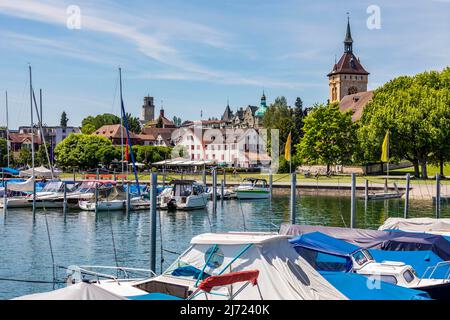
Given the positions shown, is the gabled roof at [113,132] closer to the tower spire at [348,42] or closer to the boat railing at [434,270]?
the tower spire at [348,42]

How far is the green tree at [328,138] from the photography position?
102125 millimetres

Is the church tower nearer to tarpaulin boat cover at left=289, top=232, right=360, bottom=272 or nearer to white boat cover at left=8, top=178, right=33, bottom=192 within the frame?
white boat cover at left=8, top=178, right=33, bottom=192

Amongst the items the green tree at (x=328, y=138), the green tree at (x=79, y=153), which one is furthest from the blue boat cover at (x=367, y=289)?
the green tree at (x=79, y=153)

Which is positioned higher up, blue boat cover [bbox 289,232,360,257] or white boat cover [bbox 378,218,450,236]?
blue boat cover [bbox 289,232,360,257]

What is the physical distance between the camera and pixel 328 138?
337ft

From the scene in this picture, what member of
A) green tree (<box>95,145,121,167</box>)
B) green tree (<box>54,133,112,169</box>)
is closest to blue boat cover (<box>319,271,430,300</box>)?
green tree (<box>95,145,121,167</box>)

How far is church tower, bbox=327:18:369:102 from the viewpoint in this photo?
177000 millimetres

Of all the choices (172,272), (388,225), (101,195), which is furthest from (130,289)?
(101,195)

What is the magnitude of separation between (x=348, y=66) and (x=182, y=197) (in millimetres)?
127496

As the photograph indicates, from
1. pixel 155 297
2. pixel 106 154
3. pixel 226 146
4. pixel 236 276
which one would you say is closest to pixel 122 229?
pixel 155 297

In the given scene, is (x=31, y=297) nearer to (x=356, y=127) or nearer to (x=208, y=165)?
(x=356, y=127)

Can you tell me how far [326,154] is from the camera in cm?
10225

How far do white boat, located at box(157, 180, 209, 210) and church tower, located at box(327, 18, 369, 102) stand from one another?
396ft

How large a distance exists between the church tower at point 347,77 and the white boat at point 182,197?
4750 inches
